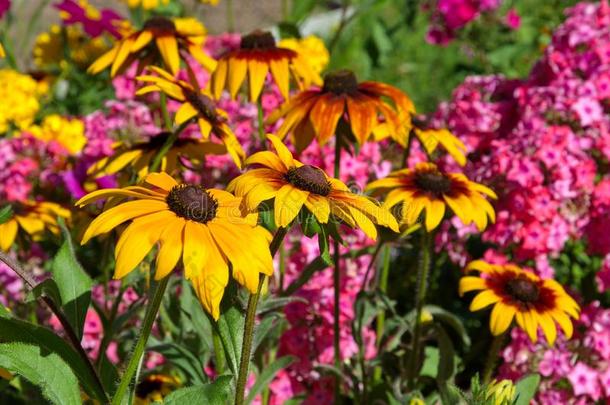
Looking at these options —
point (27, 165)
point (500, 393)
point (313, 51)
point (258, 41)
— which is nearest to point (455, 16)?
point (313, 51)

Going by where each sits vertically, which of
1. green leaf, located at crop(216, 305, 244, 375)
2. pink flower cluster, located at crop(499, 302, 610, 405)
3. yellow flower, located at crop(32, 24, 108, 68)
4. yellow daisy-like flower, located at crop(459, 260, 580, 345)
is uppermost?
yellow flower, located at crop(32, 24, 108, 68)

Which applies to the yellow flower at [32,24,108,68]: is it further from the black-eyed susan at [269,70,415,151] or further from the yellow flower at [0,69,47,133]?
the black-eyed susan at [269,70,415,151]

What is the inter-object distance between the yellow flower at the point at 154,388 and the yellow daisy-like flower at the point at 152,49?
2.28ft

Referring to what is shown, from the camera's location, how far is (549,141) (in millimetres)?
1992

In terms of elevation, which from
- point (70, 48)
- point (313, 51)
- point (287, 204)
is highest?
point (70, 48)

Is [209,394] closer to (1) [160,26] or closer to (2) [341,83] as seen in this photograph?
(2) [341,83]

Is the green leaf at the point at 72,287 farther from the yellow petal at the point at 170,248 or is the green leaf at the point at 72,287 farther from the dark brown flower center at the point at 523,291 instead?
the dark brown flower center at the point at 523,291

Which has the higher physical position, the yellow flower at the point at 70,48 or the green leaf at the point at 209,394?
the yellow flower at the point at 70,48

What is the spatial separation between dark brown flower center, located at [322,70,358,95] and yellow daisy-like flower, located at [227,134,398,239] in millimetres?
533

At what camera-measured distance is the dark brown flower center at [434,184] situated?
1499mm

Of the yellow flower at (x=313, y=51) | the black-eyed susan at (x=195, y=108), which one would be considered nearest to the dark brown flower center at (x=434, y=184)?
the black-eyed susan at (x=195, y=108)

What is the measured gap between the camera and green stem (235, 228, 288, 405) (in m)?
1.10

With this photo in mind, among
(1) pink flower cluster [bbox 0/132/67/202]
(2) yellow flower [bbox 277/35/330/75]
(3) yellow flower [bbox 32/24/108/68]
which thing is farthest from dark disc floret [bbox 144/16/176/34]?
(3) yellow flower [bbox 32/24/108/68]

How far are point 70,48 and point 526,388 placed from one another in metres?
2.71
